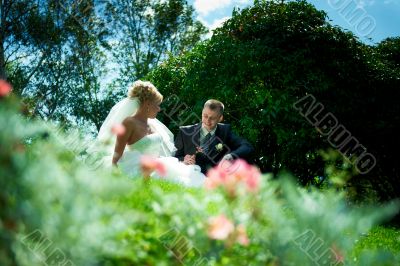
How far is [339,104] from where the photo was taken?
428 inches

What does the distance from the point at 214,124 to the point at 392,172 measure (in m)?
7.31

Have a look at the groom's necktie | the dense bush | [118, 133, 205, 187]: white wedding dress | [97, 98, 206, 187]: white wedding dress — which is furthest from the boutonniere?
the dense bush

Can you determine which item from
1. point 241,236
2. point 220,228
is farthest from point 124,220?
point 241,236

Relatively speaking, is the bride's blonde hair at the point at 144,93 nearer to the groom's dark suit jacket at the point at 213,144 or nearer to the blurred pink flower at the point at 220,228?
the groom's dark suit jacket at the point at 213,144

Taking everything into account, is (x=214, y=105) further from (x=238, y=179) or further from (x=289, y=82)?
(x=238, y=179)

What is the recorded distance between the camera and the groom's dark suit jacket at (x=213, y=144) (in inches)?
333

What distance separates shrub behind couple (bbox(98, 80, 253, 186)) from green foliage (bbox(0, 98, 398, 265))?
389 centimetres

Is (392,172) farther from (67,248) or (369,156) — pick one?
(67,248)

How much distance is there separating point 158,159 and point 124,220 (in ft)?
17.7

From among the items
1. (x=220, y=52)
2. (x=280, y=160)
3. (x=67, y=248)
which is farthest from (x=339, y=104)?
(x=67, y=248)

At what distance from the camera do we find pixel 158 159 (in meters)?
7.49

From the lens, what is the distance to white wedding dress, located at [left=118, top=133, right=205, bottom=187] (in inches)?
289

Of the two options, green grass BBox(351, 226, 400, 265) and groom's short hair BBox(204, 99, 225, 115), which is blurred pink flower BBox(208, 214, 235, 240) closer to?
green grass BBox(351, 226, 400, 265)

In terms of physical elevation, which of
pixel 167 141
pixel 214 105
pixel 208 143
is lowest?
pixel 167 141
